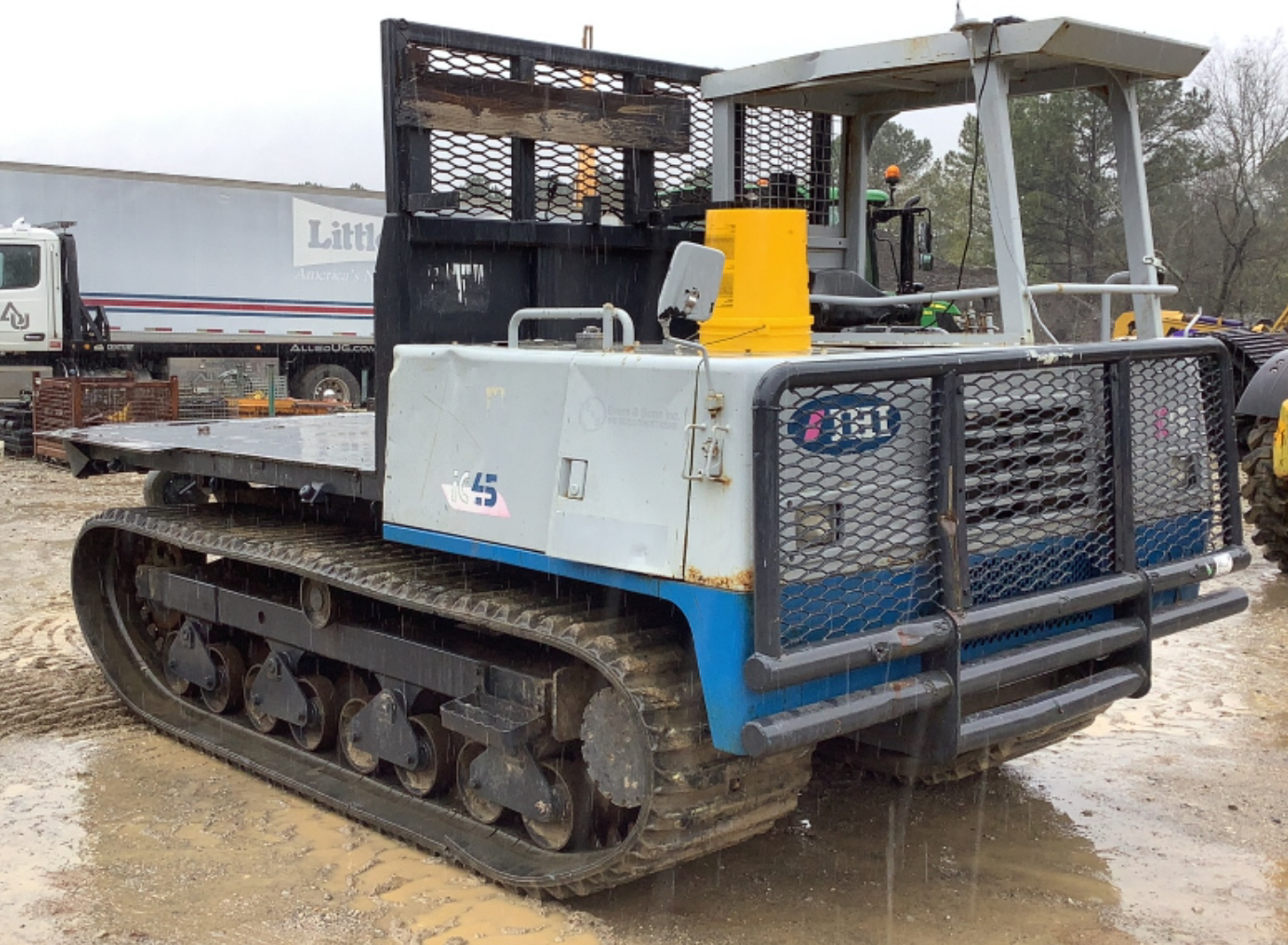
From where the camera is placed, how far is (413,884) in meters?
4.66

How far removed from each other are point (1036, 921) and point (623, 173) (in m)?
3.05

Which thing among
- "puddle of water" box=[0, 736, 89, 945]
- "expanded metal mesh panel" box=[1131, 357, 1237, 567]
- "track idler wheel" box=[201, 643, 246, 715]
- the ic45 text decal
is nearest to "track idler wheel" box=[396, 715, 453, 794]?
the ic45 text decal

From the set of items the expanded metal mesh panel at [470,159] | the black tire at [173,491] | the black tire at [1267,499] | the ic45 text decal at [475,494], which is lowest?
the black tire at [1267,499]

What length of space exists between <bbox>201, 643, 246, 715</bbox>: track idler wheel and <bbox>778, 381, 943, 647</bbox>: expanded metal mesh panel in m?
3.31

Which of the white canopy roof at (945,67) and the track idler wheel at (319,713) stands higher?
the white canopy roof at (945,67)

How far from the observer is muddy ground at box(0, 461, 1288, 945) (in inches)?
171

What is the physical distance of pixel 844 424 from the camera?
384 centimetres

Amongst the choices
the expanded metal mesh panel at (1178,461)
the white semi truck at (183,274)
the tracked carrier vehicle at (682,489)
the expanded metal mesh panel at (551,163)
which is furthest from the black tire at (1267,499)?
the white semi truck at (183,274)

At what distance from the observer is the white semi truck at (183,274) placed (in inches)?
770

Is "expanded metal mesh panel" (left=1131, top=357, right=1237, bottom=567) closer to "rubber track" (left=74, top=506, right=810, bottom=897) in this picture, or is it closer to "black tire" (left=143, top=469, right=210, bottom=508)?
"rubber track" (left=74, top=506, right=810, bottom=897)

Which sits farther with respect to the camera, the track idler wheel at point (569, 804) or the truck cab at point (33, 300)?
the truck cab at point (33, 300)

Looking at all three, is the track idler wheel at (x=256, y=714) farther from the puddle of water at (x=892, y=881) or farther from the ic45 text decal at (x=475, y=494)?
the puddle of water at (x=892, y=881)

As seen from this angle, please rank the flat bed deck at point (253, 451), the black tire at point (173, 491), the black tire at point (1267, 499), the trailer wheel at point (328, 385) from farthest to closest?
1. the trailer wheel at point (328, 385)
2. the black tire at point (1267, 499)
3. the black tire at point (173, 491)
4. the flat bed deck at point (253, 451)

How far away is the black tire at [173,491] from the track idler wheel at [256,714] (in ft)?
3.36
